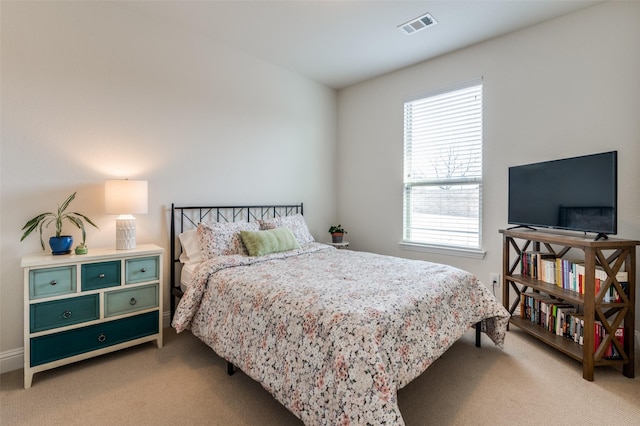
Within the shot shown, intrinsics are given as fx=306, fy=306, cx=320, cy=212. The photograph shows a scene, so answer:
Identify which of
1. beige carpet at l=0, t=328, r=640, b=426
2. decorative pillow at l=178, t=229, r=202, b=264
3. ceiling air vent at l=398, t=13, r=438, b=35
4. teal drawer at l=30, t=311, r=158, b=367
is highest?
ceiling air vent at l=398, t=13, r=438, b=35

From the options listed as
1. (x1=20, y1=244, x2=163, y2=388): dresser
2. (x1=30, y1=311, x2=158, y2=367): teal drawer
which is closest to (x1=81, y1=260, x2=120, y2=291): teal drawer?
(x1=20, y1=244, x2=163, y2=388): dresser

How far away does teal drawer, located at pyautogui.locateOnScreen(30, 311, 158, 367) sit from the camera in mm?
2010

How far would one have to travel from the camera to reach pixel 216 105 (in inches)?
128

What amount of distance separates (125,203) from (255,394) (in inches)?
67.6

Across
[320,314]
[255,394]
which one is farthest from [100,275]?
[320,314]

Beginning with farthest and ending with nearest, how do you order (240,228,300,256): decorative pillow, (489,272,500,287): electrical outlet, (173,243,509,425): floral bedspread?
(489,272,500,287): electrical outlet → (240,228,300,256): decorative pillow → (173,243,509,425): floral bedspread

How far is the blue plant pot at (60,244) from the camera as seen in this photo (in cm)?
219

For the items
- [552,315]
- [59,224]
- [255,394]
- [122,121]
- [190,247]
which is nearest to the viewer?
[255,394]

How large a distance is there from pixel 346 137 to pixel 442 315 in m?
3.20

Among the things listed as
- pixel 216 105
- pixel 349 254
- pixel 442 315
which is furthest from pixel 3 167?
pixel 442 315

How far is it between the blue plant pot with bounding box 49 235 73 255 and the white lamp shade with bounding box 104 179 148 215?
1.04 ft

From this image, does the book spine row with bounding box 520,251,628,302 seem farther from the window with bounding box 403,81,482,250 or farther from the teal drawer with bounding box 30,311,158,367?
the teal drawer with bounding box 30,311,158,367

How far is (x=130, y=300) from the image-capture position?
7.79 ft

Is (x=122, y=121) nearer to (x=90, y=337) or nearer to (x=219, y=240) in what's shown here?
(x=219, y=240)
